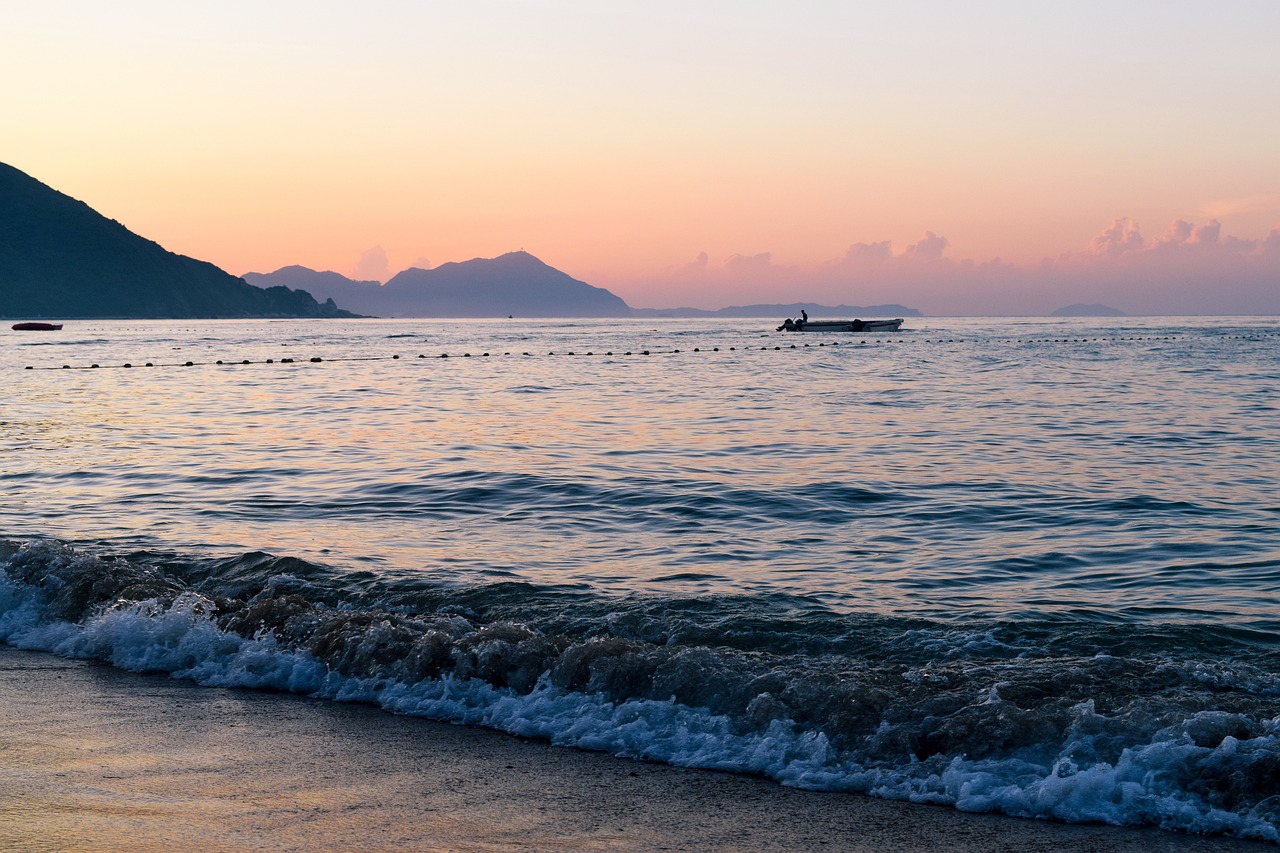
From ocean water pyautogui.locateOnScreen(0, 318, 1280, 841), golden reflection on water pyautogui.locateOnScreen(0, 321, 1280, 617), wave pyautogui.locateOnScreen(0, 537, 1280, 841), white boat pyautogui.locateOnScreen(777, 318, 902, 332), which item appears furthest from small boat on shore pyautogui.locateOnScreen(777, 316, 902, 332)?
wave pyautogui.locateOnScreen(0, 537, 1280, 841)

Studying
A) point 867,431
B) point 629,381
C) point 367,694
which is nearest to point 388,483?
point 367,694

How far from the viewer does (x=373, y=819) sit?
5941 mm

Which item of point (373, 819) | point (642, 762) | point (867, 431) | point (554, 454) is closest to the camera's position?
point (373, 819)

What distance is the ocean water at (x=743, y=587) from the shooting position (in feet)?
23.5

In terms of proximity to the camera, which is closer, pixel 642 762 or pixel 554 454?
pixel 642 762

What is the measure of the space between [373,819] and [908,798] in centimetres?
305

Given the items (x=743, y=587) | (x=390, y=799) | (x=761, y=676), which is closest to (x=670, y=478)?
(x=743, y=587)

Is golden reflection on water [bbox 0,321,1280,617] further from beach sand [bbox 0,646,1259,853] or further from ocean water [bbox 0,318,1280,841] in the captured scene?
beach sand [bbox 0,646,1259,853]

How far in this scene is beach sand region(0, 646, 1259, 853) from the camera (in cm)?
569

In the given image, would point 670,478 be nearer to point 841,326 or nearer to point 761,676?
point 761,676

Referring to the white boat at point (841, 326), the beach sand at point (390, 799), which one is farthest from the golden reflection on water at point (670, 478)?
the white boat at point (841, 326)

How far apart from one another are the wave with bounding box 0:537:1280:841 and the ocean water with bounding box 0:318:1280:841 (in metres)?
0.03

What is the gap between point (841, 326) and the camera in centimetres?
12400

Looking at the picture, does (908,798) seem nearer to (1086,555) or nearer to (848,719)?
(848,719)
